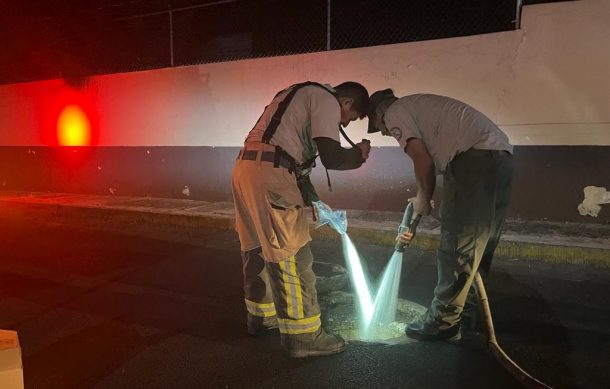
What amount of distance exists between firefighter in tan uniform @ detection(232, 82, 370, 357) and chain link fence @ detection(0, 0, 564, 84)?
15.9ft

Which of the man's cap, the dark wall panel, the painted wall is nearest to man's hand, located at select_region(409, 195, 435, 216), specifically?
the man's cap

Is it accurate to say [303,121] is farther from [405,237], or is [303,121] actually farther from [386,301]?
[386,301]

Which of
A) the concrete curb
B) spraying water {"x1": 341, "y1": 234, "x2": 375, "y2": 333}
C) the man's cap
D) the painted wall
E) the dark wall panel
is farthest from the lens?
the dark wall panel

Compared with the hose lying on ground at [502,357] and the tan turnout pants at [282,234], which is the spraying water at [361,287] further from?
the hose lying on ground at [502,357]

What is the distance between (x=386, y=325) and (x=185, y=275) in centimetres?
228

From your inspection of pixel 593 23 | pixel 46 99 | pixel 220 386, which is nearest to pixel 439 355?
pixel 220 386

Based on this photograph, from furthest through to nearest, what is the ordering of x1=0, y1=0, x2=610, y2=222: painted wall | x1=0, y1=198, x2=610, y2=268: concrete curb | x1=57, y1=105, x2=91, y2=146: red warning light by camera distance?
1. x1=57, y1=105, x2=91, y2=146: red warning light
2. x1=0, y1=0, x2=610, y2=222: painted wall
3. x1=0, y1=198, x2=610, y2=268: concrete curb

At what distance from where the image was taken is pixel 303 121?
113 inches

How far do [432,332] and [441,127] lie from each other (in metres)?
1.35

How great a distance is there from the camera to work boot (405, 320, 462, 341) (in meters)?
3.12

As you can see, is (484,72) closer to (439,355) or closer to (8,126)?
(439,355)

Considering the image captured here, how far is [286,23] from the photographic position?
9.08m

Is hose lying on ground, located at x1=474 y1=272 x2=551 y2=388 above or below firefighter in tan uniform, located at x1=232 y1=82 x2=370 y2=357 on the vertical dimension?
below

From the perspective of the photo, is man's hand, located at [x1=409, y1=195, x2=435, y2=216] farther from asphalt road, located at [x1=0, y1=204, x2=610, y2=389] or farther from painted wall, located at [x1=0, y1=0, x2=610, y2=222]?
painted wall, located at [x1=0, y1=0, x2=610, y2=222]
